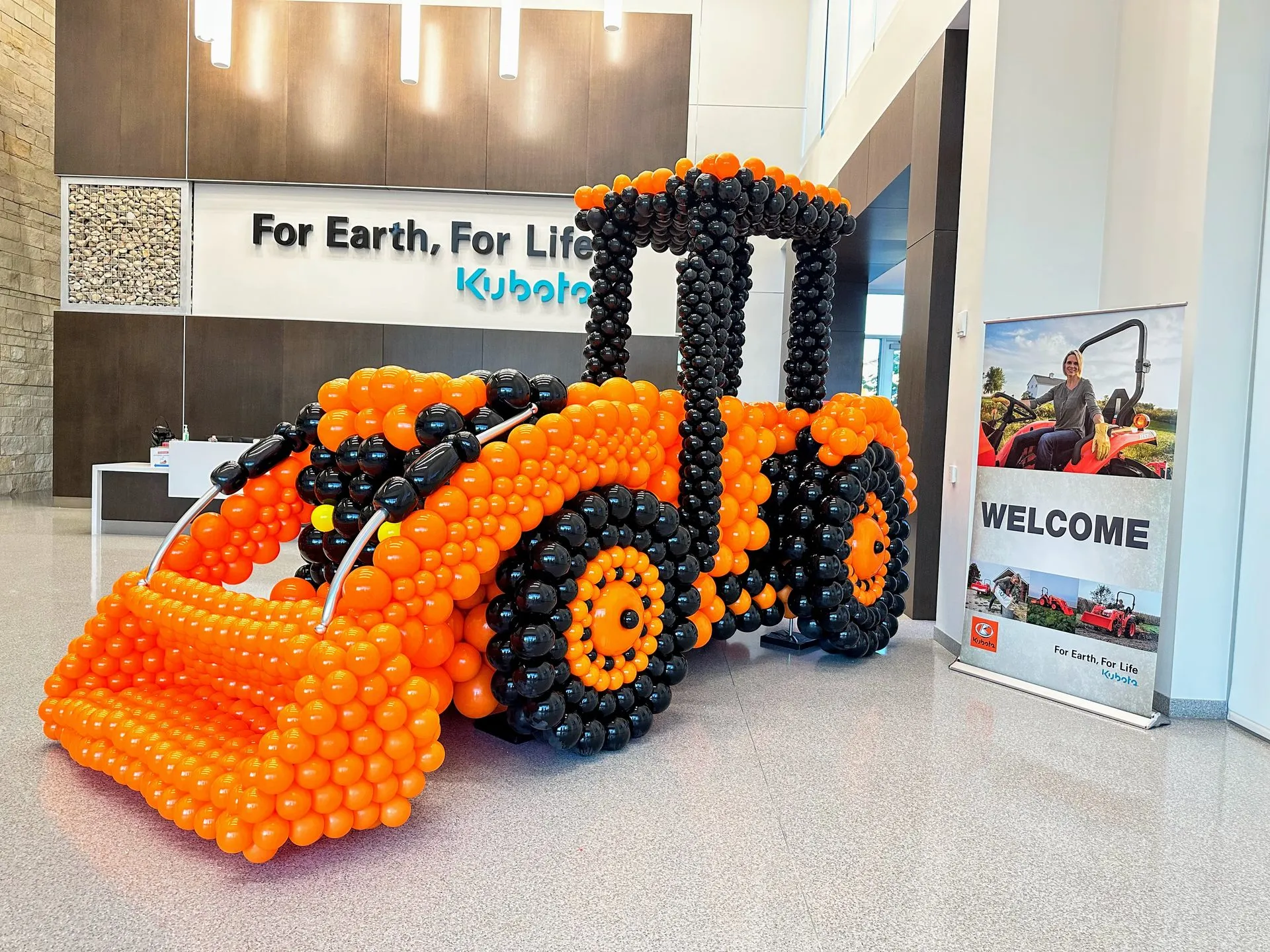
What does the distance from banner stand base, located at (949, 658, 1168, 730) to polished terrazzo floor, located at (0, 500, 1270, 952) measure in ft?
0.21

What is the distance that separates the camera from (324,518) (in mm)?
3113

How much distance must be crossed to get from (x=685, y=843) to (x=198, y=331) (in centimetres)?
885

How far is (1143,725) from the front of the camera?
3.62 m

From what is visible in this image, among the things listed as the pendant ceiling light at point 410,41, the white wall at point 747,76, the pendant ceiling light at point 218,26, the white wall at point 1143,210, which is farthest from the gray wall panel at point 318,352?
the white wall at point 1143,210

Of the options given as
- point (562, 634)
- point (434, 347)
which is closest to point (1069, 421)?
point (562, 634)

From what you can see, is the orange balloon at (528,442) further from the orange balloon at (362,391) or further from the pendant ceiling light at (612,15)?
the pendant ceiling light at (612,15)

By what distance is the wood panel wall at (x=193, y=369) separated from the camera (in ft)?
31.3

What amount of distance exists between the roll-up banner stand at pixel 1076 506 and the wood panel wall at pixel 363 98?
21.0 feet

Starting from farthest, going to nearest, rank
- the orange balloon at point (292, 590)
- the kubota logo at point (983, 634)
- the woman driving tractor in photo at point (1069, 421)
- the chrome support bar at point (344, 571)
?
the kubota logo at point (983, 634) → the woman driving tractor in photo at point (1069, 421) → the orange balloon at point (292, 590) → the chrome support bar at point (344, 571)

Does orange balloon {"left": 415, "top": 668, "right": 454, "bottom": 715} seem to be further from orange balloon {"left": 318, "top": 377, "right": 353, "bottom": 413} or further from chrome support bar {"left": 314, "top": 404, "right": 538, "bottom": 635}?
orange balloon {"left": 318, "top": 377, "right": 353, "bottom": 413}

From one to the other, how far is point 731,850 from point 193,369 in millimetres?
8889

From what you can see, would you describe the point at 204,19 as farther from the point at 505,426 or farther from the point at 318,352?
the point at 505,426

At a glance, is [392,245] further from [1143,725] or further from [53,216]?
[1143,725]

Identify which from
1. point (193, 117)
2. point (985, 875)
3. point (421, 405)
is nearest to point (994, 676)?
point (985, 875)
